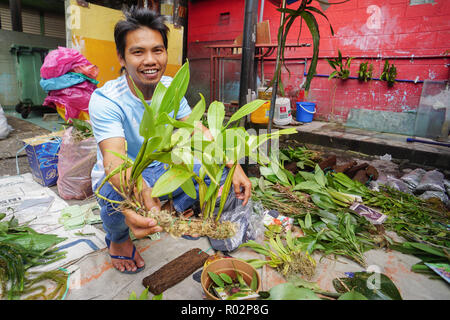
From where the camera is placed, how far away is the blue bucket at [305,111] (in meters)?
4.79

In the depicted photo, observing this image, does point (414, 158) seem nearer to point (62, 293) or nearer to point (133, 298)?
point (133, 298)

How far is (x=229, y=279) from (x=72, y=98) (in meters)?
2.52

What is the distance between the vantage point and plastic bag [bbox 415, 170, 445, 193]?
2.29m

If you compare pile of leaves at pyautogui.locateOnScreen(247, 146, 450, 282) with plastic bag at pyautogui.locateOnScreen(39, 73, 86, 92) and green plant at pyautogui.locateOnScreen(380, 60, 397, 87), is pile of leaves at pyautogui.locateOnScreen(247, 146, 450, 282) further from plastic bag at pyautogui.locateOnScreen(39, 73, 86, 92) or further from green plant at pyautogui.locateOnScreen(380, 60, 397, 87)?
green plant at pyautogui.locateOnScreen(380, 60, 397, 87)

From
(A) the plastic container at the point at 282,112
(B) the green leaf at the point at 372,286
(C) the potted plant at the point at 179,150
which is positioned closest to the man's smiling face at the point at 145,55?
(C) the potted plant at the point at 179,150

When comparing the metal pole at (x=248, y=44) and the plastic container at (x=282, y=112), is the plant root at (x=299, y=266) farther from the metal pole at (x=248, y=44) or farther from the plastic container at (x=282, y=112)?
the plastic container at (x=282, y=112)

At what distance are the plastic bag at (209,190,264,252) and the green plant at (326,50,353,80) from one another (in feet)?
12.2

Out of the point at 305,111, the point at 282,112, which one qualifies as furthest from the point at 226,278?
the point at 305,111

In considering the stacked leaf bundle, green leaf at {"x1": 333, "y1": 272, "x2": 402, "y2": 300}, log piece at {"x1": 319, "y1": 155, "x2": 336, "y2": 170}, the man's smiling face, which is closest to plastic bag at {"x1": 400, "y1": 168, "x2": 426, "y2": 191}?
log piece at {"x1": 319, "y1": 155, "x2": 336, "y2": 170}

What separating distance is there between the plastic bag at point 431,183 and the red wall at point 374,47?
214cm

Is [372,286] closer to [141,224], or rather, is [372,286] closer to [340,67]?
[141,224]

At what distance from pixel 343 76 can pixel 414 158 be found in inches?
75.6
